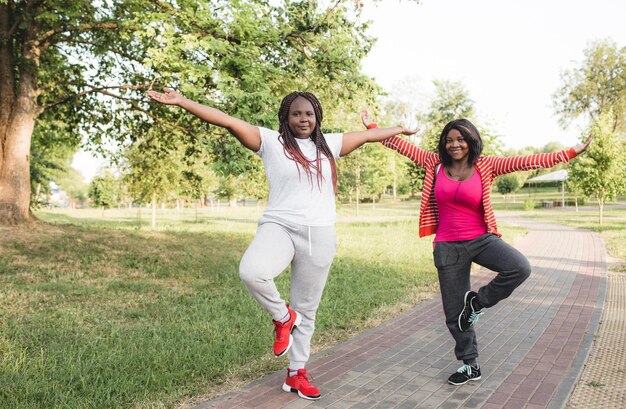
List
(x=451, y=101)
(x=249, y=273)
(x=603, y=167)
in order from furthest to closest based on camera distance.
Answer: (x=603, y=167) < (x=451, y=101) < (x=249, y=273)

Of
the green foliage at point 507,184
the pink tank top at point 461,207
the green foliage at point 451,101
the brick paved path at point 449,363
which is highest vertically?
the green foliage at point 451,101

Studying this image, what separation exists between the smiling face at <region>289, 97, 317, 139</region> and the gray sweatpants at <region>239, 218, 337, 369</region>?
2.10ft

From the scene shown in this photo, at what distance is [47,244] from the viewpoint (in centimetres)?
1020

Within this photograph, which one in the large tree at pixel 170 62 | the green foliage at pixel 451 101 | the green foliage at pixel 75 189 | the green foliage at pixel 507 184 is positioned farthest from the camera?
the green foliage at pixel 75 189

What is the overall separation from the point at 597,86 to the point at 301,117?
43732 mm

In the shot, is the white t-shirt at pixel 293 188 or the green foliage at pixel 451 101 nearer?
the white t-shirt at pixel 293 188

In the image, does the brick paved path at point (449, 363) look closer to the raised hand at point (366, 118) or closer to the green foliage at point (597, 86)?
the raised hand at point (366, 118)

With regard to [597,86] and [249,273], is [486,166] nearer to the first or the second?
[249,273]

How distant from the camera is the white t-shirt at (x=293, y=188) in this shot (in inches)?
133

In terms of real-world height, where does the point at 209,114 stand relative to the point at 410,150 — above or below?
above

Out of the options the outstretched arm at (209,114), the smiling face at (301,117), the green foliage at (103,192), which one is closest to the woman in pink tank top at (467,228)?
the smiling face at (301,117)

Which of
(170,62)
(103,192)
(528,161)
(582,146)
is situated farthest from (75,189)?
(582,146)

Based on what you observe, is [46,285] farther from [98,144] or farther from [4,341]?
[98,144]

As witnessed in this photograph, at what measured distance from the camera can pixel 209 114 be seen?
3232mm
